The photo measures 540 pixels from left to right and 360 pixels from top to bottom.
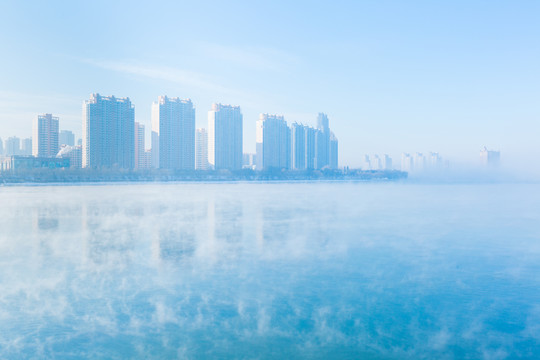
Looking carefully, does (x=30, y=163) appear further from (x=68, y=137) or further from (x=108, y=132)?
(x=68, y=137)

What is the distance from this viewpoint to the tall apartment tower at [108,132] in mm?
68938

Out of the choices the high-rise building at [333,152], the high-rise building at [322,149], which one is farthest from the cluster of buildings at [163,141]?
the high-rise building at [333,152]

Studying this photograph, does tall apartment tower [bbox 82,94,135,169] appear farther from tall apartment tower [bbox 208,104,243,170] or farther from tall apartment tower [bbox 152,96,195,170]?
tall apartment tower [bbox 208,104,243,170]

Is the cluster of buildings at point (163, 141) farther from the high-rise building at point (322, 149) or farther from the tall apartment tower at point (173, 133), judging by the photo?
the high-rise building at point (322, 149)

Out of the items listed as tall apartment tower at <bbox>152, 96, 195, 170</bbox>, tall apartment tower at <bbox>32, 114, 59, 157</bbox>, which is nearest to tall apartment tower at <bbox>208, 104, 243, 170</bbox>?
tall apartment tower at <bbox>152, 96, 195, 170</bbox>

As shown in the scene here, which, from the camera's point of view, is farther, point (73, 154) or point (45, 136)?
point (45, 136)

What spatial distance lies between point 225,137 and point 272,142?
1812cm

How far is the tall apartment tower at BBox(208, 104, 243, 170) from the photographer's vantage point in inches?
3570

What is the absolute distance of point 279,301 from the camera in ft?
18.9

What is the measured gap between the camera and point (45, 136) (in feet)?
282

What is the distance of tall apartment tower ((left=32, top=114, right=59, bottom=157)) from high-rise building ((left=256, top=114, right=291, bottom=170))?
48.6m

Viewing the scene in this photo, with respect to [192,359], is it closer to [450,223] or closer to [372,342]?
[372,342]

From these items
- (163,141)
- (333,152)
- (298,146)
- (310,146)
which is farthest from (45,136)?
(333,152)

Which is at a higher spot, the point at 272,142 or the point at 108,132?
the point at 272,142
